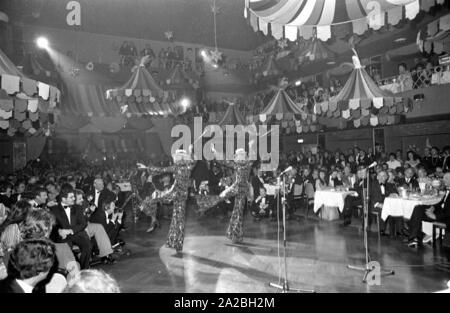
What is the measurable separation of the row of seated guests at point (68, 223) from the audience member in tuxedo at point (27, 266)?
0.56 m

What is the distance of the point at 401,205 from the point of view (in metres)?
5.32

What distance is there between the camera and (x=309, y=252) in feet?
15.8

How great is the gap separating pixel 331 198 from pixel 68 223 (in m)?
4.80

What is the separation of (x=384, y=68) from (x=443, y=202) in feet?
30.9

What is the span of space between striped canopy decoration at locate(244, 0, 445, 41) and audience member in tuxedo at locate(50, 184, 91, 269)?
293 cm

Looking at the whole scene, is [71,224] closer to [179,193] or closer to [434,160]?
[179,193]

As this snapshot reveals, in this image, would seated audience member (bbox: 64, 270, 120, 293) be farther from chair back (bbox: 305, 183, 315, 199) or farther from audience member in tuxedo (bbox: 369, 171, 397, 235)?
chair back (bbox: 305, 183, 315, 199)

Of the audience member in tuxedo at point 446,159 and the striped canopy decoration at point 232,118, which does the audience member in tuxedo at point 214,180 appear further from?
the audience member in tuxedo at point 446,159

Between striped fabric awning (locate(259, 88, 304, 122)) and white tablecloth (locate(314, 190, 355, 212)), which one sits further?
striped fabric awning (locate(259, 88, 304, 122))

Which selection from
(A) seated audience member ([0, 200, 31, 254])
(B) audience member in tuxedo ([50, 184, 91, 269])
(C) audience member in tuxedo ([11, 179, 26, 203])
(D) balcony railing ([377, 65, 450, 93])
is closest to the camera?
(A) seated audience member ([0, 200, 31, 254])

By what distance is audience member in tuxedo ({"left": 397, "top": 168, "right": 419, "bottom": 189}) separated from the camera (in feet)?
20.4

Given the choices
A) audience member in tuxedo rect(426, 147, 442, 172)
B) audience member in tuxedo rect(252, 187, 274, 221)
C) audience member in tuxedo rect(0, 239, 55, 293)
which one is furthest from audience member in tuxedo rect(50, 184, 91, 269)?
audience member in tuxedo rect(426, 147, 442, 172)
